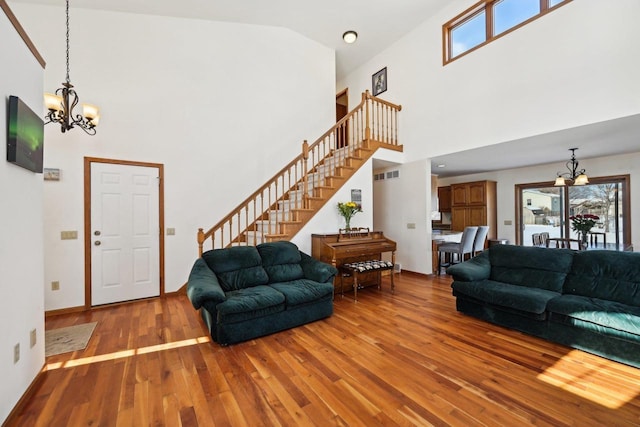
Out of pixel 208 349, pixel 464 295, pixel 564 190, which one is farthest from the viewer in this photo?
pixel 564 190

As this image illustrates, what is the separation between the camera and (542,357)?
8.03 feet

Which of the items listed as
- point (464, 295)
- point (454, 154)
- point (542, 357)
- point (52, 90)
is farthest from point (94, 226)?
point (454, 154)

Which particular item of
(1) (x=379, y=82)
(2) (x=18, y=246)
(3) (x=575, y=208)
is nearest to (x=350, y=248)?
(2) (x=18, y=246)

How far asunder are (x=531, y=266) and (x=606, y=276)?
2.11 ft

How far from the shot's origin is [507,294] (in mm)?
3010

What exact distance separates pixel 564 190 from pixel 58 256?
30.8ft

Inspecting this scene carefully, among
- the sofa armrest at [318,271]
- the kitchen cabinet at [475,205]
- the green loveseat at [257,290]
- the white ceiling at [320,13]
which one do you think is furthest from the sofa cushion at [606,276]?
the white ceiling at [320,13]

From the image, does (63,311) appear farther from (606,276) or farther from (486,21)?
(486,21)

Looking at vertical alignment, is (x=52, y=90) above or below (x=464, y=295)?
above

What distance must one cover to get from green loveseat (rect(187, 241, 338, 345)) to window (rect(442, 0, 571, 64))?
468 cm

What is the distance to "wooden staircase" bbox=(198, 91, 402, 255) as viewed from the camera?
442 cm

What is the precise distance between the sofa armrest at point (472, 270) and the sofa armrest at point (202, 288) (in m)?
2.79

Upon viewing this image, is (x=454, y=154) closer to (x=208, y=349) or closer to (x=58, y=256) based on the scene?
(x=208, y=349)

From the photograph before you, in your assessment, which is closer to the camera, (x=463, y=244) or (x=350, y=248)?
(x=350, y=248)
